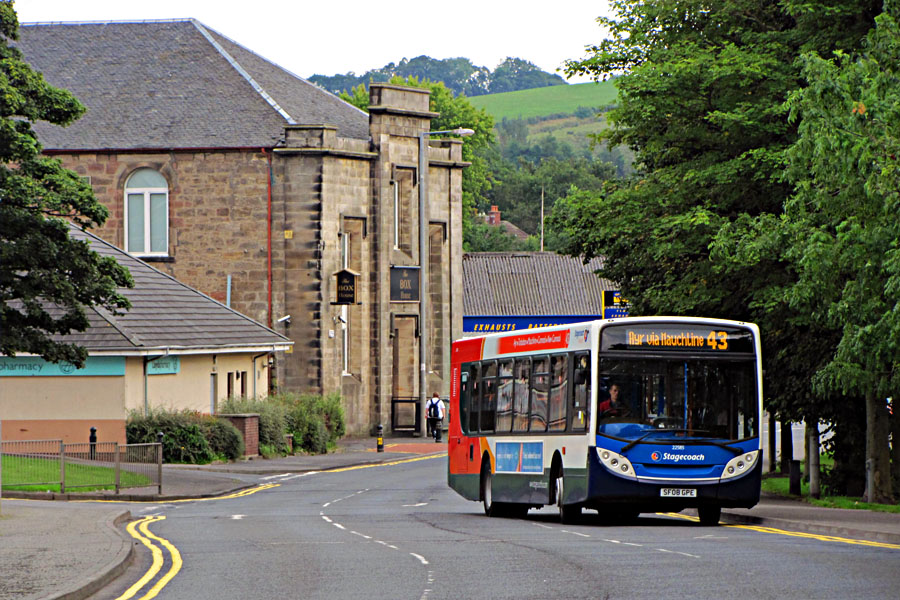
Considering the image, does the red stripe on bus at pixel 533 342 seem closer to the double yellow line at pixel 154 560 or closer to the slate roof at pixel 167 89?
the double yellow line at pixel 154 560

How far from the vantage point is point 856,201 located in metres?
19.1

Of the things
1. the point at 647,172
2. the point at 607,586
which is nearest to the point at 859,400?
the point at 647,172

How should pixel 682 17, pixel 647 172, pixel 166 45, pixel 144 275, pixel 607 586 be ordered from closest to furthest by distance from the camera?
1. pixel 607 586
2. pixel 682 17
3. pixel 647 172
4. pixel 144 275
5. pixel 166 45

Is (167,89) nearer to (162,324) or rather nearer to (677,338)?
(162,324)

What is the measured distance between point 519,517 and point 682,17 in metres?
10.6

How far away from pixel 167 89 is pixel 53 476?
2720 cm

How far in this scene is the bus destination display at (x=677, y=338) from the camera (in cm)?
1916

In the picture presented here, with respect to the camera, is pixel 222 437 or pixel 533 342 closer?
pixel 533 342

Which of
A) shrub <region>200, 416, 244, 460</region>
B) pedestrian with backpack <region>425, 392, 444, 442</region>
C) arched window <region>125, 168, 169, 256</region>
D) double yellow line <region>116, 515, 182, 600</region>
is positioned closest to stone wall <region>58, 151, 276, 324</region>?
arched window <region>125, 168, 169, 256</region>

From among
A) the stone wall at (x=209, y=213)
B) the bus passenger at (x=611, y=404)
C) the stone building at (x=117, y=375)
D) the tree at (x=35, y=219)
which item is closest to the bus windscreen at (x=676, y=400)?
the bus passenger at (x=611, y=404)

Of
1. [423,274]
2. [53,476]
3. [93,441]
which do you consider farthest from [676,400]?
[423,274]

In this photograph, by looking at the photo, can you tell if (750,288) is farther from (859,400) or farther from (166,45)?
(166,45)

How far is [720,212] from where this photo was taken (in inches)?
1053

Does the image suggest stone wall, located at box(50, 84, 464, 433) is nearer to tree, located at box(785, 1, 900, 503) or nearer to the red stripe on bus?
the red stripe on bus
